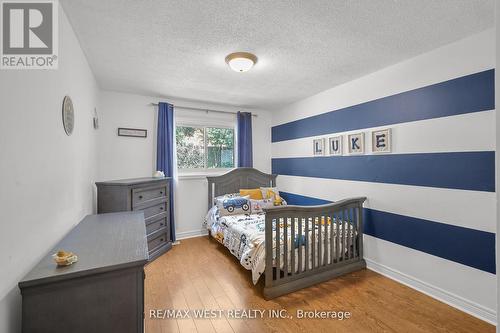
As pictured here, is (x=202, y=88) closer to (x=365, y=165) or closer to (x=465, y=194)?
(x=365, y=165)

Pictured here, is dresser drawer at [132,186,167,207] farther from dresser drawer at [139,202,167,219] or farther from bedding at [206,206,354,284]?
bedding at [206,206,354,284]

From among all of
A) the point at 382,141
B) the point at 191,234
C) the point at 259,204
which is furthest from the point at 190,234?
the point at 382,141

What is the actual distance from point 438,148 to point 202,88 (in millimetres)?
2909

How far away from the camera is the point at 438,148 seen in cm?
216

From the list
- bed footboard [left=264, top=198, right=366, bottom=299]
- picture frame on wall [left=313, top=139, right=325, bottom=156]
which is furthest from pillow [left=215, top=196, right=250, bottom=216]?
picture frame on wall [left=313, top=139, right=325, bottom=156]

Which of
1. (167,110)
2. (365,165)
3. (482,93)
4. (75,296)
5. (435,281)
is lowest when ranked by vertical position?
(435,281)

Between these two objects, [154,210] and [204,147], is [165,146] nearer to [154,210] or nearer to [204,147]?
[204,147]

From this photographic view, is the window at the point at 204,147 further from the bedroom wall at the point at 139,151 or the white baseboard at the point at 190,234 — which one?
the white baseboard at the point at 190,234

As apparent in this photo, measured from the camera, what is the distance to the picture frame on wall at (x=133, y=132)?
3458 millimetres

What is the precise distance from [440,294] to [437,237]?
0.53 m

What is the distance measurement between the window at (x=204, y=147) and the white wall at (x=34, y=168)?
2.03m

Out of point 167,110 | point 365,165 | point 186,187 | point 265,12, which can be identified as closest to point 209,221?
point 186,187

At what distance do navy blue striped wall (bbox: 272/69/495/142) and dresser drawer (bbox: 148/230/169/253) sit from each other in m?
2.80

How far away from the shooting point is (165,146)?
366 cm
